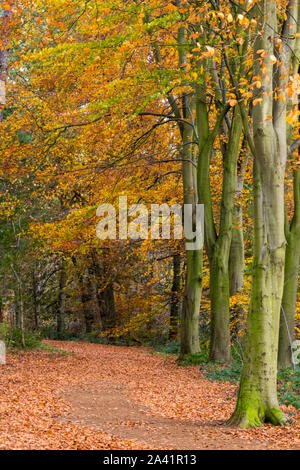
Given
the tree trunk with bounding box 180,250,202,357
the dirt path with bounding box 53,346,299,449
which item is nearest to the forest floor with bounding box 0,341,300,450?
the dirt path with bounding box 53,346,299,449

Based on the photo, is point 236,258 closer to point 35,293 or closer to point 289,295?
point 289,295

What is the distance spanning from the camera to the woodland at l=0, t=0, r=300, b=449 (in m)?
6.24

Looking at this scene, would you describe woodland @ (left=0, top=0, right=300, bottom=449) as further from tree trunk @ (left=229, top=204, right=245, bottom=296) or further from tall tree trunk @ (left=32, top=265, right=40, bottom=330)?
tall tree trunk @ (left=32, top=265, right=40, bottom=330)

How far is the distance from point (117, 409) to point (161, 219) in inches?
387

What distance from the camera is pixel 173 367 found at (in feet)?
41.7

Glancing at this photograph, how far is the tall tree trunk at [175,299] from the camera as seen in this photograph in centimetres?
1979

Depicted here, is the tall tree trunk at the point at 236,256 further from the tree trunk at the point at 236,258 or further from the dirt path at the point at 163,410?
the dirt path at the point at 163,410

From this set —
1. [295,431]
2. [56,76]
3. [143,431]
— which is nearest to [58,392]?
[143,431]

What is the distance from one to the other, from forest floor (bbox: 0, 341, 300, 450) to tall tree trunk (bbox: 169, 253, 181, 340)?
7.11 metres

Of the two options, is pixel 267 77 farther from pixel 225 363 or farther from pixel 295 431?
pixel 225 363

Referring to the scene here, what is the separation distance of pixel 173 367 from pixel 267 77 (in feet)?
28.3

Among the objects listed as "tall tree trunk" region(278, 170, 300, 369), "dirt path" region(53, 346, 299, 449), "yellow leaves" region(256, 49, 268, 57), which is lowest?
"dirt path" region(53, 346, 299, 449)

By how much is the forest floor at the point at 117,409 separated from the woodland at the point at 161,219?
0.04 meters

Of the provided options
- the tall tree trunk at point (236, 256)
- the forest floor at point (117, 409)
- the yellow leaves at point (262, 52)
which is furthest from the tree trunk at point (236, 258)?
the yellow leaves at point (262, 52)
